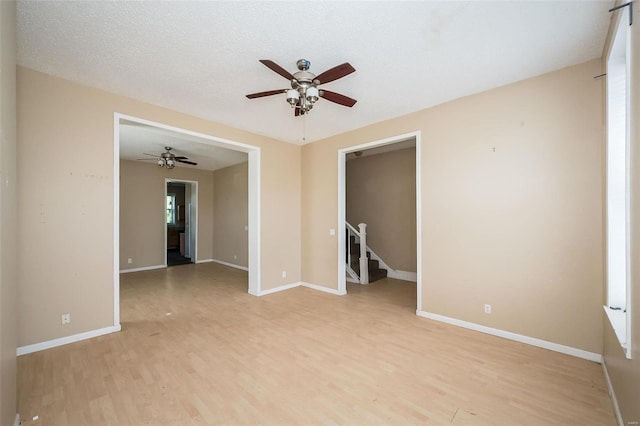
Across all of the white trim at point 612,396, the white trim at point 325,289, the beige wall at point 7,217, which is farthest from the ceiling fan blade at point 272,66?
the white trim at point 325,289

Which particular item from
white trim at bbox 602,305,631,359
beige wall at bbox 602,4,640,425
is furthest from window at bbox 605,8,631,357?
beige wall at bbox 602,4,640,425

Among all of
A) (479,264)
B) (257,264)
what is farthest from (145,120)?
(479,264)

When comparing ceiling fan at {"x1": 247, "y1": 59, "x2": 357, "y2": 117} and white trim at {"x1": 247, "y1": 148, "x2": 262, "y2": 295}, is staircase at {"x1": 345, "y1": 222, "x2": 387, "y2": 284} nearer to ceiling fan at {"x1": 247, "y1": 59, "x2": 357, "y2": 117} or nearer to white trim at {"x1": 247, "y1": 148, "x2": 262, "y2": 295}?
white trim at {"x1": 247, "y1": 148, "x2": 262, "y2": 295}

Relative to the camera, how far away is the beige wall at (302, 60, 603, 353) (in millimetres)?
2520

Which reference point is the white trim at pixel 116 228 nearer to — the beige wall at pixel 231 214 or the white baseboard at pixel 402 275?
the beige wall at pixel 231 214

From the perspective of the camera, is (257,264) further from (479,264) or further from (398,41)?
(398,41)

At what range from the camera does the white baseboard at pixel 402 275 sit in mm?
5703

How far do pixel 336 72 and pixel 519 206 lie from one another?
7.91 ft

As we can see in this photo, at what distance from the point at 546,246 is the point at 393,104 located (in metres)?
2.36

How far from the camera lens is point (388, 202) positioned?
6215mm

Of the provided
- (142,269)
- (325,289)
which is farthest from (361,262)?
(142,269)

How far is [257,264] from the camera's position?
15.3 ft

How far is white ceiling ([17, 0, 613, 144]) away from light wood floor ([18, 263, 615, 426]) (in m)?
2.82

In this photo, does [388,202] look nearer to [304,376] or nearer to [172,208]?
[304,376]
